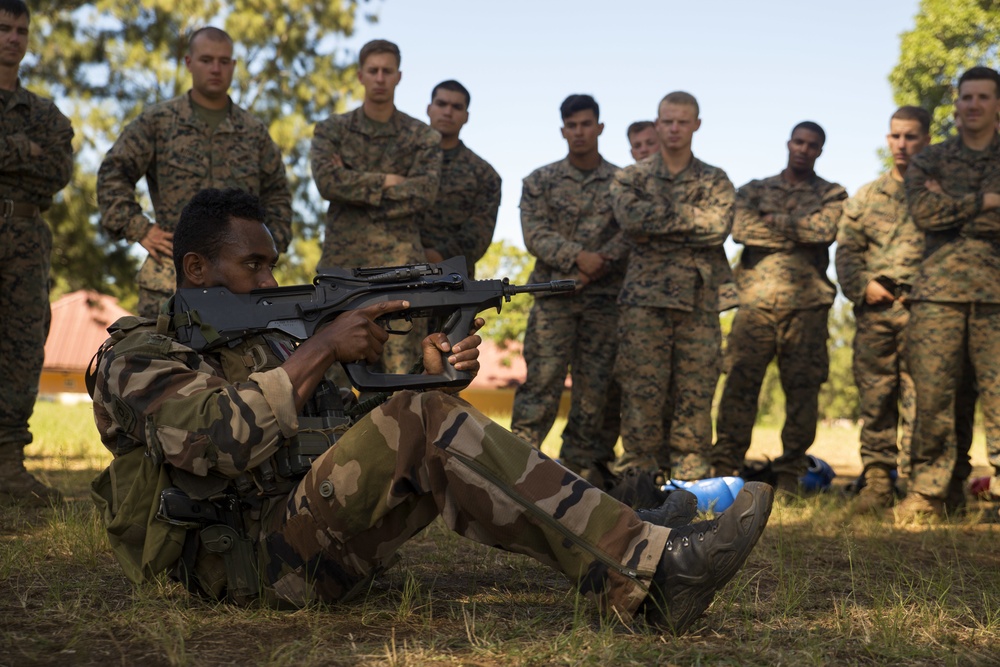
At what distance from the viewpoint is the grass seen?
280 cm

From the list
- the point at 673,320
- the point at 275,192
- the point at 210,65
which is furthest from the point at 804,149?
the point at 210,65

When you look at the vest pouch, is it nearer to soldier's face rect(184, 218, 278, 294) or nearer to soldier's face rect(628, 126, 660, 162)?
soldier's face rect(184, 218, 278, 294)

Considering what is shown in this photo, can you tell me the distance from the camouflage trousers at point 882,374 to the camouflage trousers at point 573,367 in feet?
5.75

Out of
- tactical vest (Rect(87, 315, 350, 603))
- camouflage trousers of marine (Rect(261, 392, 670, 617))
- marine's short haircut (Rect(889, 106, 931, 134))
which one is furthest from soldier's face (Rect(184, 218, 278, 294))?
marine's short haircut (Rect(889, 106, 931, 134))

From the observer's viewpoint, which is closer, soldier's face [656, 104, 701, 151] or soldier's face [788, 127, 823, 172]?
soldier's face [656, 104, 701, 151]

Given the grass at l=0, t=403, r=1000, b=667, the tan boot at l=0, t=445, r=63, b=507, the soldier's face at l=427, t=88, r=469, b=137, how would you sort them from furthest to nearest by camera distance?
1. the soldier's face at l=427, t=88, r=469, b=137
2. the tan boot at l=0, t=445, r=63, b=507
3. the grass at l=0, t=403, r=1000, b=667

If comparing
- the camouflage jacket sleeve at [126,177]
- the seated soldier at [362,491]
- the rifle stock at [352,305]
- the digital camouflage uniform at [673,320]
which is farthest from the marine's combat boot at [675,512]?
the camouflage jacket sleeve at [126,177]

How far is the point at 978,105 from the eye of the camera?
6.16 meters

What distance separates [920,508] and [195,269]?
15.6ft

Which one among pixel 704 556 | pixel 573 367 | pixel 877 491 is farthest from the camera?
pixel 573 367

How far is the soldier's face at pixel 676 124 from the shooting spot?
6922mm

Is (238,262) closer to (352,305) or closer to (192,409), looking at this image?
(352,305)

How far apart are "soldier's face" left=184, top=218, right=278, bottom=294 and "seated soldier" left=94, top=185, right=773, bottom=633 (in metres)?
0.26

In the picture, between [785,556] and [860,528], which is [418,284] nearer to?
[785,556]
